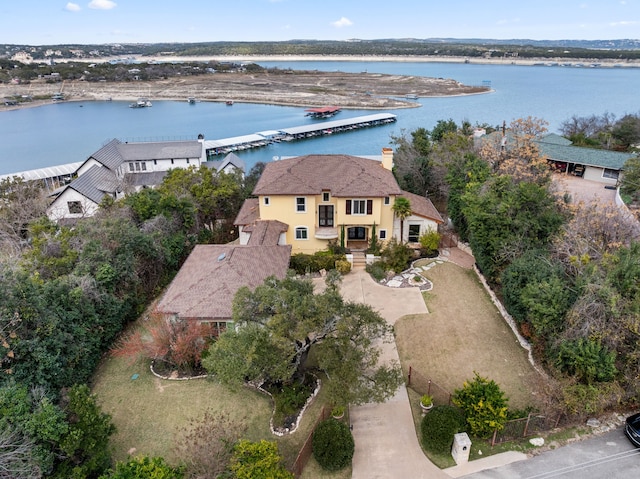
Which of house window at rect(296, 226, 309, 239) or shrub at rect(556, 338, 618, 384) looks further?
house window at rect(296, 226, 309, 239)

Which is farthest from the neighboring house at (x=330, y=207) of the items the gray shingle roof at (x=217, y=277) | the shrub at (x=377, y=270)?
the gray shingle roof at (x=217, y=277)

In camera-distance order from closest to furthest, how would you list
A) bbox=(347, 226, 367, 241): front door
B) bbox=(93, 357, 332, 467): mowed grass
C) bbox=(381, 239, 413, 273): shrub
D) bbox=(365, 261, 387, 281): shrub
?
bbox=(93, 357, 332, 467): mowed grass < bbox=(365, 261, 387, 281): shrub < bbox=(381, 239, 413, 273): shrub < bbox=(347, 226, 367, 241): front door

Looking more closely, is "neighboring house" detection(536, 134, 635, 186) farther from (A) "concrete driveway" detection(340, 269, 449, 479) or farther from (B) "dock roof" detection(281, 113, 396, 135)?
(B) "dock roof" detection(281, 113, 396, 135)

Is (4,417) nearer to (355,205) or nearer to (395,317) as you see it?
(395,317)

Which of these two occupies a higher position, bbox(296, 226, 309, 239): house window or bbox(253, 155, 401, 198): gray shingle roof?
bbox(253, 155, 401, 198): gray shingle roof

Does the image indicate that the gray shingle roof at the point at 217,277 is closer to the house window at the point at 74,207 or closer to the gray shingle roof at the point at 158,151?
the house window at the point at 74,207

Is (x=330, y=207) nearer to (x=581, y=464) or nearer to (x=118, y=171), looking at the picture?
(x=581, y=464)

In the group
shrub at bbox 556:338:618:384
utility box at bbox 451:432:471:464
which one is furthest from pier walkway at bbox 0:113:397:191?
shrub at bbox 556:338:618:384
